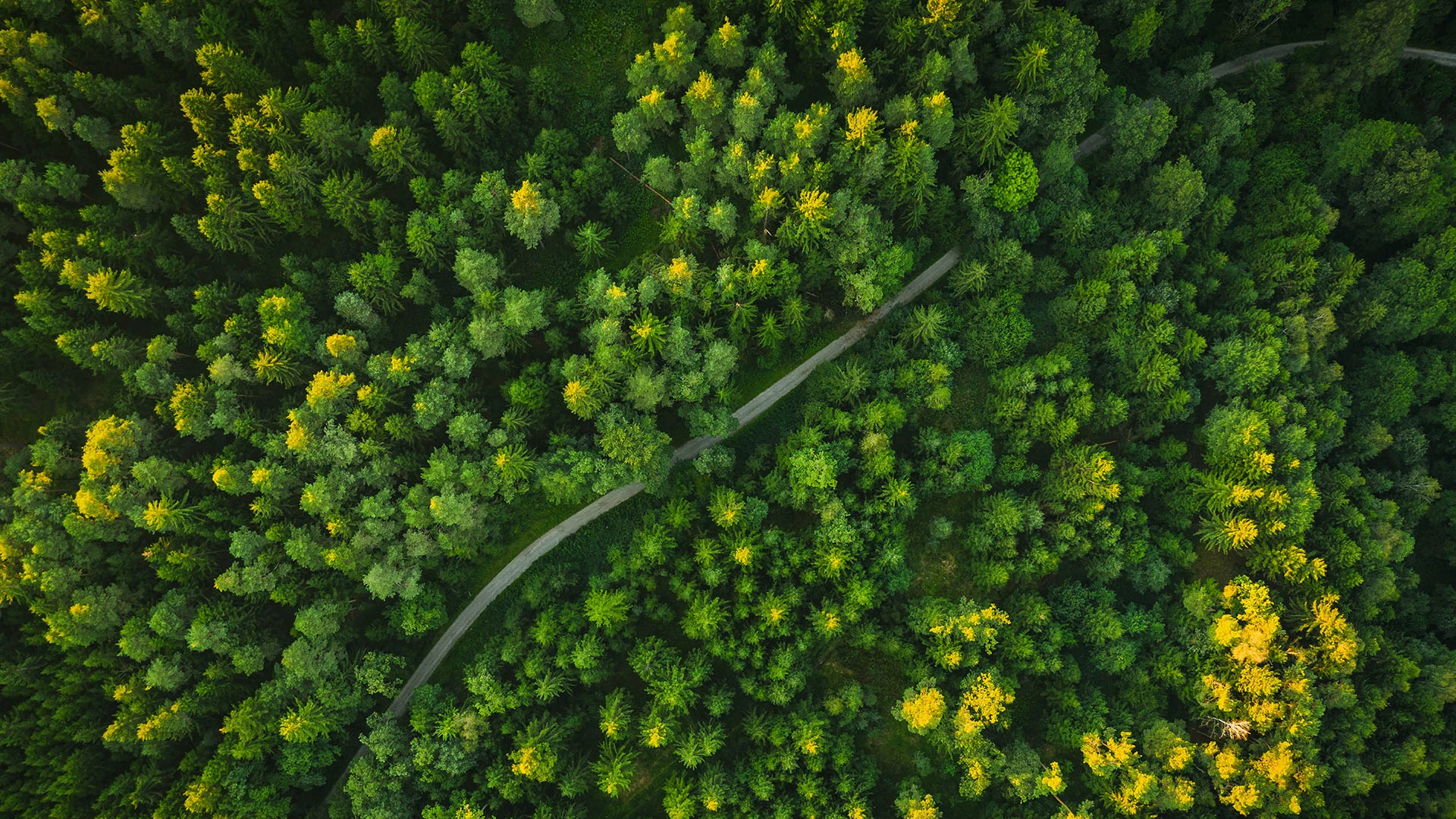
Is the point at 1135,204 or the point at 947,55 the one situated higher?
the point at 947,55

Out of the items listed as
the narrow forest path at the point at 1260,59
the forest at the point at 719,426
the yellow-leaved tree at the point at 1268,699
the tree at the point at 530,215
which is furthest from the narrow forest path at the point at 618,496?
the yellow-leaved tree at the point at 1268,699

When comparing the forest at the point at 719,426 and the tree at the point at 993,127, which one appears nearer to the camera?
the forest at the point at 719,426

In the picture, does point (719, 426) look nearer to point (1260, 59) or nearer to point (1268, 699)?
point (1268, 699)

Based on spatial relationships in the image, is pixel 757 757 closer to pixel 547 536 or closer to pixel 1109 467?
pixel 547 536

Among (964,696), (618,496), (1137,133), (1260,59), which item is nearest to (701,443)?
(618,496)

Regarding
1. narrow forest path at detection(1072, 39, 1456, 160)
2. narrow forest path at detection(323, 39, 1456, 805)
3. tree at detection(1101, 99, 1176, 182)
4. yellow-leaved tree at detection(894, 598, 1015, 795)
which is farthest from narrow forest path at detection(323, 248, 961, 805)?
yellow-leaved tree at detection(894, 598, 1015, 795)

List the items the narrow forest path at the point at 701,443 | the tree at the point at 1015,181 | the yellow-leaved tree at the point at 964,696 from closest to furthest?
the yellow-leaved tree at the point at 964,696 → the tree at the point at 1015,181 → the narrow forest path at the point at 701,443

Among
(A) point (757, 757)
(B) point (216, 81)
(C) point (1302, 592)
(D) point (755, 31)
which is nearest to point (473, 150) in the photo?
(B) point (216, 81)

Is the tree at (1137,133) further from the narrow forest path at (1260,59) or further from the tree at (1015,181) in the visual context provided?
the tree at (1015,181)
